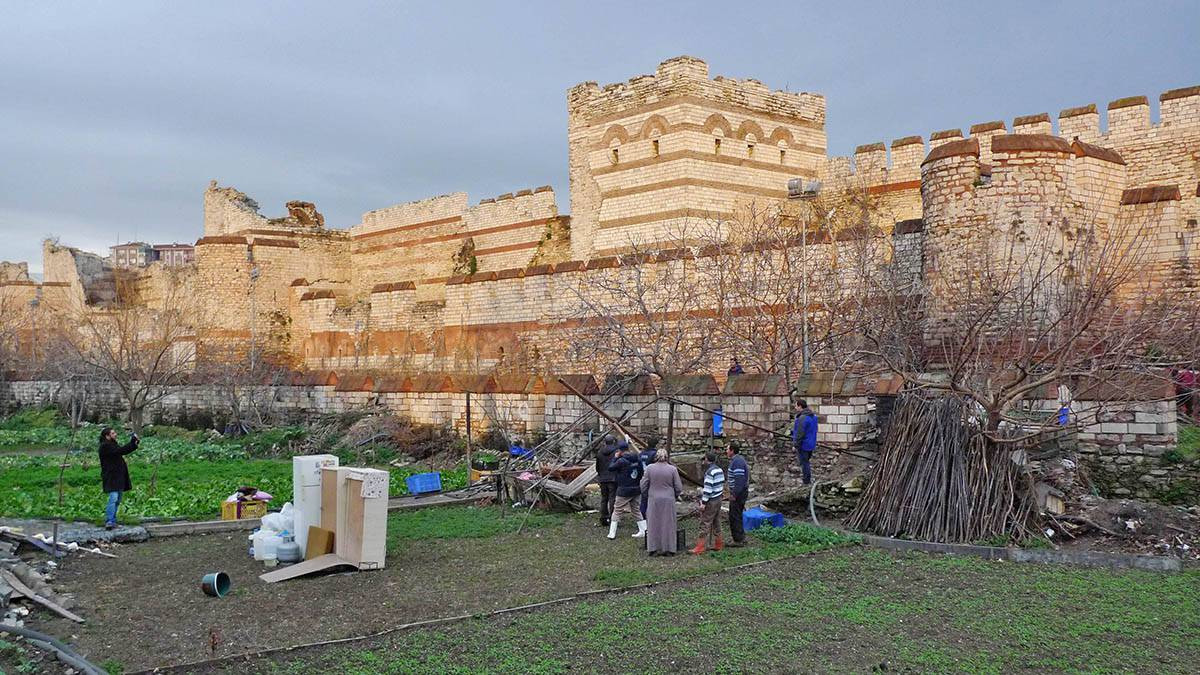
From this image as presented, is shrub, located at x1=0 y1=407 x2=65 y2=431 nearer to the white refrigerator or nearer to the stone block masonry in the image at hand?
the stone block masonry

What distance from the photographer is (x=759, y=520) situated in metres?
11.1

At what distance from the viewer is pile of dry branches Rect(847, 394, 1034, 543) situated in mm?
9969

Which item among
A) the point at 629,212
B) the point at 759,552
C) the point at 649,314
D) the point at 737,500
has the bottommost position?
the point at 759,552

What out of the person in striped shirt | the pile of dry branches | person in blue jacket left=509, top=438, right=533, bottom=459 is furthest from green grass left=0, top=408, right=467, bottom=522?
the pile of dry branches

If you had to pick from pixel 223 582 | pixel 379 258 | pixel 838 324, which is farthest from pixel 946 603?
pixel 379 258

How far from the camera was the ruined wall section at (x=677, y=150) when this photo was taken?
2312cm

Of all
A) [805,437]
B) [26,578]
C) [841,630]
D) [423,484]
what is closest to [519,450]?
[423,484]

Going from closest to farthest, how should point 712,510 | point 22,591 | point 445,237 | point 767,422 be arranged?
point 22,591
point 712,510
point 767,422
point 445,237

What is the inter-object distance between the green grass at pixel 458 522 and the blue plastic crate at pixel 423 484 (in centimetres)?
123

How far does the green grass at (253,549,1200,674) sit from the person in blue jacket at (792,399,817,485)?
417 centimetres

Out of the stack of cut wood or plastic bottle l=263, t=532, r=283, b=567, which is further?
plastic bottle l=263, t=532, r=283, b=567

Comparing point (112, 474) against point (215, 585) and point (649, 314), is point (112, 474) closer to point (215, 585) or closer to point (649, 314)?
point (215, 585)

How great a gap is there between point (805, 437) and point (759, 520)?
6.80 feet

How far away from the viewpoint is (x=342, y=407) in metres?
22.0
